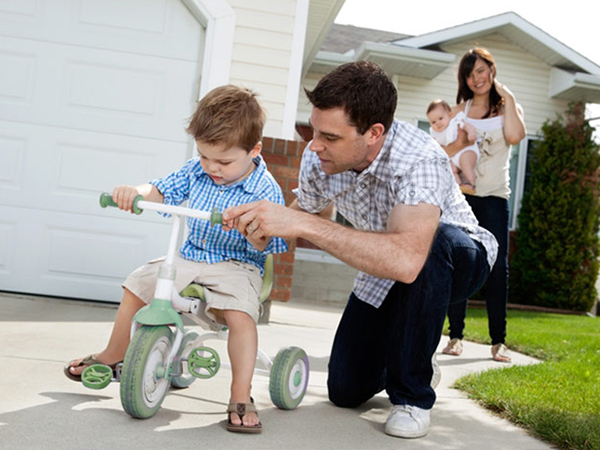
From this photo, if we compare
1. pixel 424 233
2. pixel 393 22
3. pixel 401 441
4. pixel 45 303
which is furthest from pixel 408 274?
pixel 393 22

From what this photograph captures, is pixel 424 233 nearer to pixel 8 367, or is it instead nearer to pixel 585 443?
pixel 585 443

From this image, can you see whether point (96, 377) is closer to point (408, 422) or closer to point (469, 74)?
point (408, 422)

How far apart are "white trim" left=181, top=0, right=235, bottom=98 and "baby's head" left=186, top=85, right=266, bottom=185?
2.67 m

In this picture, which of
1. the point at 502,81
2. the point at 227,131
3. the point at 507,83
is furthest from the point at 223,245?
the point at 507,83

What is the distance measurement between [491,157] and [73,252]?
308 centimetres

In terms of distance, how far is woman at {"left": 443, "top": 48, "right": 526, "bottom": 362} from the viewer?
15.8 feet

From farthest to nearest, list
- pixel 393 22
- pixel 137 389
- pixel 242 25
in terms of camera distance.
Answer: pixel 393 22 < pixel 242 25 < pixel 137 389

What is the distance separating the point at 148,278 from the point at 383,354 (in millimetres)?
1057

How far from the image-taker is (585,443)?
260cm

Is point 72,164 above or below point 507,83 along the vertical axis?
below

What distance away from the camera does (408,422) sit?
2.69 meters

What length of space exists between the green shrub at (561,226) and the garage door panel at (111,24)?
7.91m

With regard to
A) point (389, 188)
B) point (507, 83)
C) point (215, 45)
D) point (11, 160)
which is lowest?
point (389, 188)

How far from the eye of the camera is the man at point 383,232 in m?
2.43
